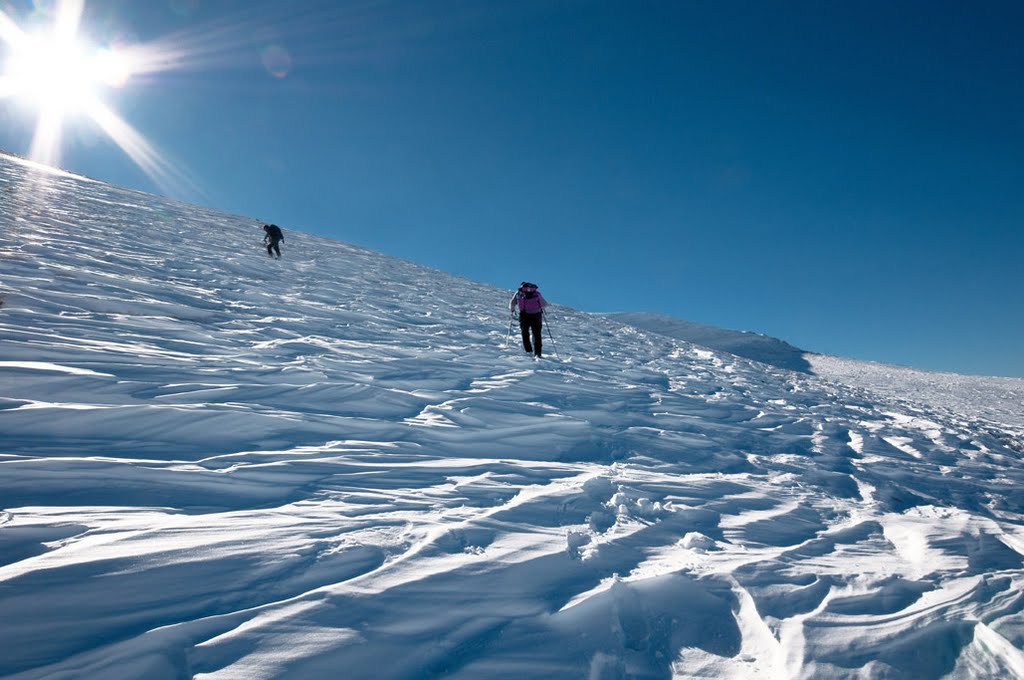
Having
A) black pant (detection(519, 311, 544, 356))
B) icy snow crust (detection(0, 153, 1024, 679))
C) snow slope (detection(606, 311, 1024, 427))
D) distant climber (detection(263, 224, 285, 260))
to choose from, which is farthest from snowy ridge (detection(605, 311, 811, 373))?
distant climber (detection(263, 224, 285, 260))

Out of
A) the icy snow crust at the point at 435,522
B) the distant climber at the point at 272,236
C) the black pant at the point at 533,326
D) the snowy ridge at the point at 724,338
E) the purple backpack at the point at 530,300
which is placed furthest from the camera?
the snowy ridge at the point at 724,338

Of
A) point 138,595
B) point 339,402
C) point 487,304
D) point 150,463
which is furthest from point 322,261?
point 138,595

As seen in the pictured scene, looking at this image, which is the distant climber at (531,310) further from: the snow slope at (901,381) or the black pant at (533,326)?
the snow slope at (901,381)

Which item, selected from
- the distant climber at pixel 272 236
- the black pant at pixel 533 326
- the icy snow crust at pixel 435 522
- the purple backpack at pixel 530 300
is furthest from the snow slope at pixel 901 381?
the distant climber at pixel 272 236

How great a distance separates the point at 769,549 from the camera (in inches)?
137

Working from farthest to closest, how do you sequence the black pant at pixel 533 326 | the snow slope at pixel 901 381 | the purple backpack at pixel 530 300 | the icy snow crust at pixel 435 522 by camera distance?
1. the snow slope at pixel 901 381
2. the purple backpack at pixel 530 300
3. the black pant at pixel 533 326
4. the icy snow crust at pixel 435 522

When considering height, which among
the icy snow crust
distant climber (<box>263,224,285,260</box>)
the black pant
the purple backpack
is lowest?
the icy snow crust

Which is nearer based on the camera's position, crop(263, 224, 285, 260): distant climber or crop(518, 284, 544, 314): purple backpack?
crop(518, 284, 544, 314): purple backpack

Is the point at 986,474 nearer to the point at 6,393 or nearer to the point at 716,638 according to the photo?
the point at 716,638

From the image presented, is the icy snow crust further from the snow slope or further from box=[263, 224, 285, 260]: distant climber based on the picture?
box=[263, 224, 285, 260]: distant climber

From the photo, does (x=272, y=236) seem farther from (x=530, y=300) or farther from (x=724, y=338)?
(x=724, y=338)

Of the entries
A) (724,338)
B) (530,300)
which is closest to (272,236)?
(530,300)

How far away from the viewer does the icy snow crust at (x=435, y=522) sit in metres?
2.13

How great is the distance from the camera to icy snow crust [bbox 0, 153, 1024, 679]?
213 centimetres
